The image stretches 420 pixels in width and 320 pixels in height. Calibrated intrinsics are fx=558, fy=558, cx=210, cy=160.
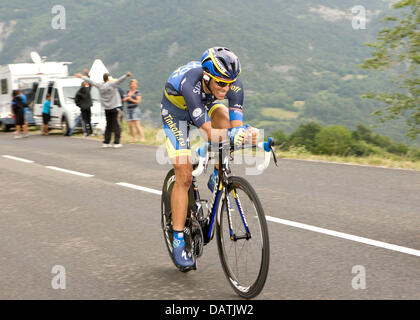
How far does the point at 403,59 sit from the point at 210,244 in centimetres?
1303

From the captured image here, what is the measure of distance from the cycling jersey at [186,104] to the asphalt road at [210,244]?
113 centimetres

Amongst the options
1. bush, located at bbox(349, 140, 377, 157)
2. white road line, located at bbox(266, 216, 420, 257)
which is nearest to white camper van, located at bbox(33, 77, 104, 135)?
bush, located at bbox(349, 140, 377, 157)

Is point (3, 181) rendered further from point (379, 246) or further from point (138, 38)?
point (138, 38)

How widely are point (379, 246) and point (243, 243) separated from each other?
190cm

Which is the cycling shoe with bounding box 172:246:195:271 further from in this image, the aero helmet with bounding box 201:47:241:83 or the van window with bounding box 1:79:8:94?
the van window with bounding box 1:79:8:94

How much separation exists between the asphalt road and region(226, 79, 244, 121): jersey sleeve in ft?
4.30

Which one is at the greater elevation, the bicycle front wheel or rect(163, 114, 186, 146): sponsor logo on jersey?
rect(163, 114, 186, 146): sponsor logo on jersey

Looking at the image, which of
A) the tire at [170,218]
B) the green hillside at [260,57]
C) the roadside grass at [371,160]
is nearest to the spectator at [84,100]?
the roadside grass at [371,160]

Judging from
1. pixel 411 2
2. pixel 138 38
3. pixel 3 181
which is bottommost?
pixel 3 181

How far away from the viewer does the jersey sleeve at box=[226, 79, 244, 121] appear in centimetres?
433

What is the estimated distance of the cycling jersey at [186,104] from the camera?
4.09 m

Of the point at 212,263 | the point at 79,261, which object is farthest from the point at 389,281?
the point at 79,261

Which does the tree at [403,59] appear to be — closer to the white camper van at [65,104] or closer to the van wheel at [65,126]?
the white camper van at [65,104]

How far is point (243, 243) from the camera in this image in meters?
3.93
